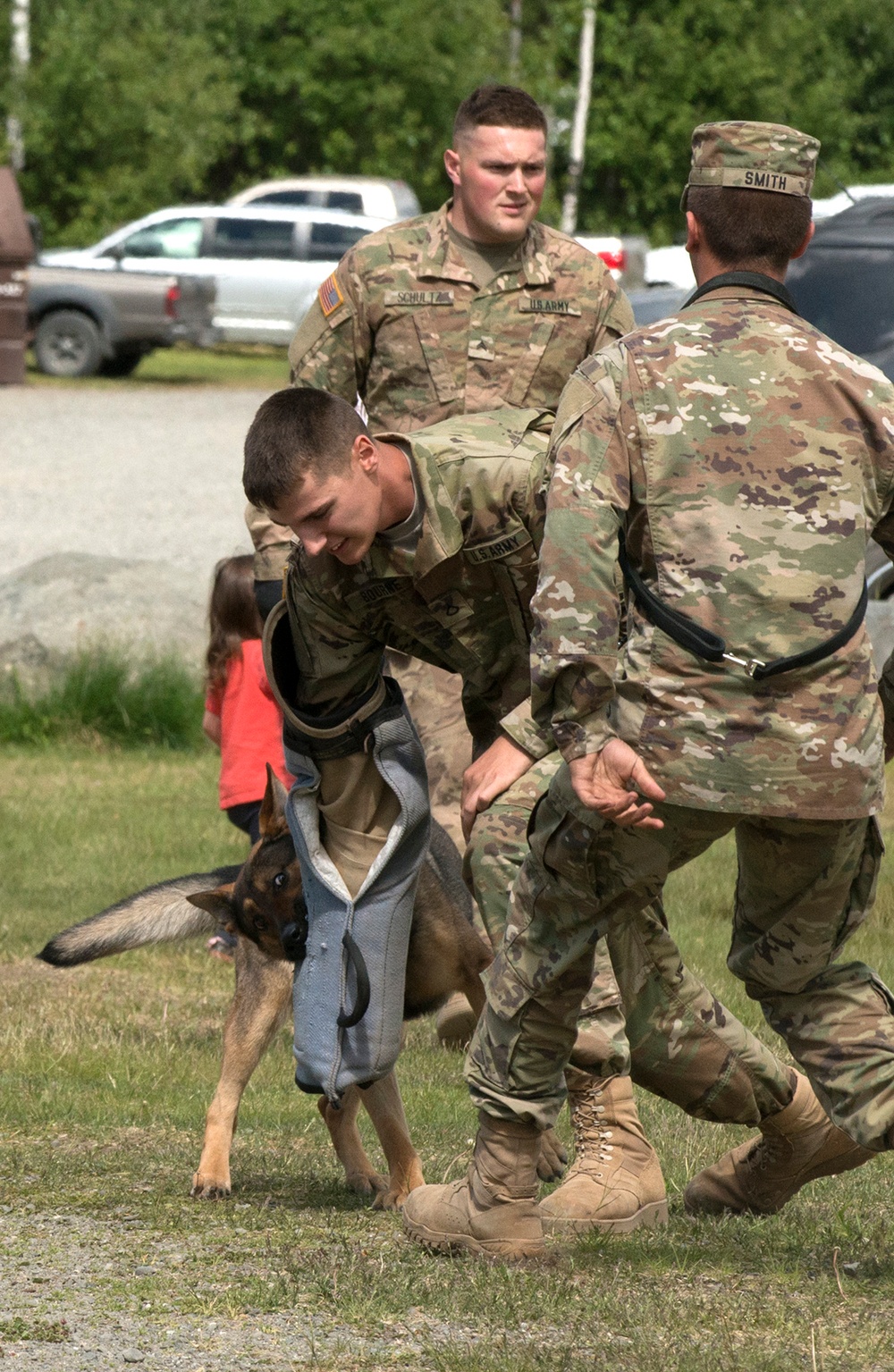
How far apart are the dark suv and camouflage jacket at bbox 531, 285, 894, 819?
629 centimetres

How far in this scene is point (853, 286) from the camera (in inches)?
394

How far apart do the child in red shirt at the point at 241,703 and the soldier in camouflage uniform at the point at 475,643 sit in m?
3.05

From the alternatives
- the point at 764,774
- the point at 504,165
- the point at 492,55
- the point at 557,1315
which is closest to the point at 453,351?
the point at 504,165

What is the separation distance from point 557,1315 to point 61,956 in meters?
2.18

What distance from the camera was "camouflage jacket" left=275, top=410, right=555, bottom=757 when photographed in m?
3.99

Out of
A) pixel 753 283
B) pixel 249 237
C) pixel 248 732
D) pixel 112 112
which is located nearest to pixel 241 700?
pixel 248 732

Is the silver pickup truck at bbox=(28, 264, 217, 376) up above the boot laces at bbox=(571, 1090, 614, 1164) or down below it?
below

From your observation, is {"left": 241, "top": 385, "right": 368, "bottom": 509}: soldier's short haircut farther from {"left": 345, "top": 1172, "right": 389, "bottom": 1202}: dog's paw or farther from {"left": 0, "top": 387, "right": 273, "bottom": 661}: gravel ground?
{"left": 0, "top": 387, "right": 273, "bottom": 661}: gravel ground

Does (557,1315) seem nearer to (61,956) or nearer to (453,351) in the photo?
(61,956)

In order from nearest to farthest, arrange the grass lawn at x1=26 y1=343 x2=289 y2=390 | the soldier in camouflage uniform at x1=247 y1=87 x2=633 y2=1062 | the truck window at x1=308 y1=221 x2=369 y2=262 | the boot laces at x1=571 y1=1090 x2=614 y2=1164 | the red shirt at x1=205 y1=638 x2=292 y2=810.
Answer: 1. the boot laces at x1=571 y1=1090 x2=614 y2=1164
2. the soldier in camouflage uniform at x1=247 y1=87 x2=633 y2=1062
3. the red shirt at x1=205 y1=638 x2=292 y2=810
4. the grass lawn at x1=26 y1=343 x2=289 y2=390
5. the truck window at x1=308 y1=221 x2=369 y2=262

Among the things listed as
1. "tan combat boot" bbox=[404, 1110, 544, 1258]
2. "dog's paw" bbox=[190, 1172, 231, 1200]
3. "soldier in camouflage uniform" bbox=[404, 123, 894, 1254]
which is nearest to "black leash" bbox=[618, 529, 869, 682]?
"soldier in camouflage uniform" bbox=[404, 123, 894, 1254]

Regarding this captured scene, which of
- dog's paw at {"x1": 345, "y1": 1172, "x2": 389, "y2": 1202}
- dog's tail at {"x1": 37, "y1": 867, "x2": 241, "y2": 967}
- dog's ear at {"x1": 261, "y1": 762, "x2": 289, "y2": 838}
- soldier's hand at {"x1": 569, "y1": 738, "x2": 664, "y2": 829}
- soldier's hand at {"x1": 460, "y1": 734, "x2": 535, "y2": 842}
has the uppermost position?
soldier's hand at {"x1": 569, "y1": 738, "x2": 664, "y2": 829}

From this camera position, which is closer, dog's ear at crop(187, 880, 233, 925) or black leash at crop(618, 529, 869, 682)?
black leash at crop(618, 529, 869, 682)

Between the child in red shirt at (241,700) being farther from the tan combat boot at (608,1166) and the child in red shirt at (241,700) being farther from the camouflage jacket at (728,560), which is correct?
the camouflage jacket at (728,560)
